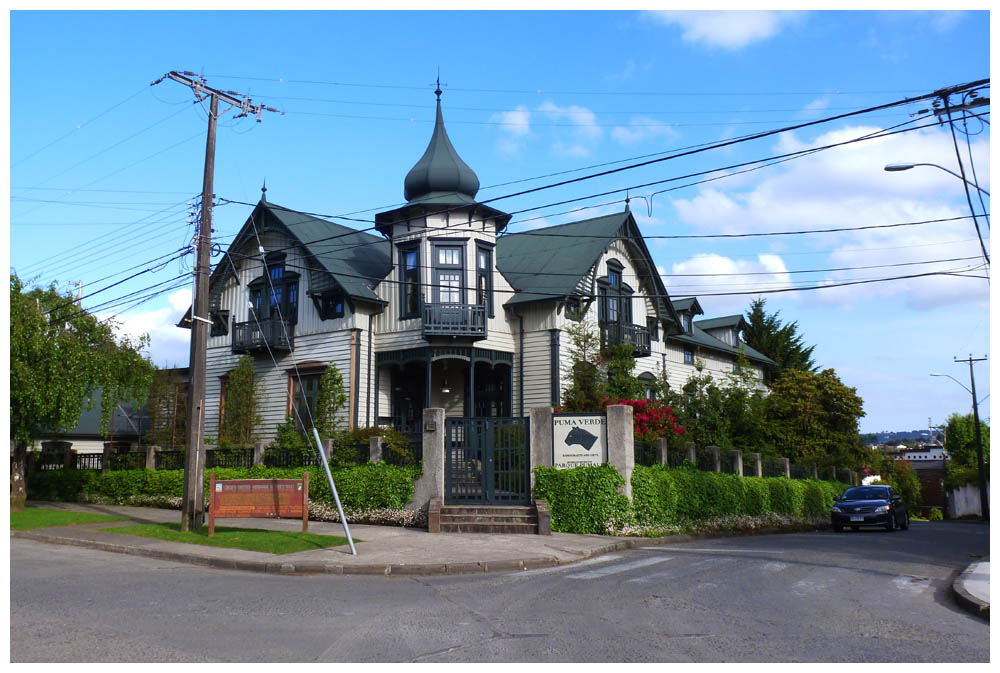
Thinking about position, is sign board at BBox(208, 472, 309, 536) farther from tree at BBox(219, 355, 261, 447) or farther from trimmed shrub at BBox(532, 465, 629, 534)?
tree at BBox(219, 355, 261, 447)

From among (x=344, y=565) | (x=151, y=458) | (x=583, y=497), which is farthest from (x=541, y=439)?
(x=151, y=458)

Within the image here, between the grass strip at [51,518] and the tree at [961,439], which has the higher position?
the tree at [961,439]

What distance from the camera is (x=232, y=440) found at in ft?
94.4

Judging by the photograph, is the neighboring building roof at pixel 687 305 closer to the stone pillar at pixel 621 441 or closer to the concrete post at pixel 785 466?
the concrete post at pixel 785 466

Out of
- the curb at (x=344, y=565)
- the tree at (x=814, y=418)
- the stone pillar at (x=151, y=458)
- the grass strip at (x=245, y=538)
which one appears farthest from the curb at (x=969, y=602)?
the tree at (x=814, y=418)

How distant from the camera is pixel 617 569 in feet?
43.1

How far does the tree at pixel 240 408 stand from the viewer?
28.9 meters

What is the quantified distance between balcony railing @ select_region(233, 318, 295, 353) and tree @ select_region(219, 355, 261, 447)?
0.76 meters

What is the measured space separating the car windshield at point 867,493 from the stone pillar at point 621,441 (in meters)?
12.3

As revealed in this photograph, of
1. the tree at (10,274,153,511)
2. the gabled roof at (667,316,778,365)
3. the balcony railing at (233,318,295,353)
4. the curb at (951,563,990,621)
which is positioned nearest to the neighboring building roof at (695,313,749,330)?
the gabled roof at (667,316,778,365)

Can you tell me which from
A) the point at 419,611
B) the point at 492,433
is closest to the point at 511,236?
the point at 492,433

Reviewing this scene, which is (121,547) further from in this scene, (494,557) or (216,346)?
(216,346)

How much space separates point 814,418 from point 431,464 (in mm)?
24135

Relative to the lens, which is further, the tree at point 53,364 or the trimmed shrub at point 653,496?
the tree at point 53,364
